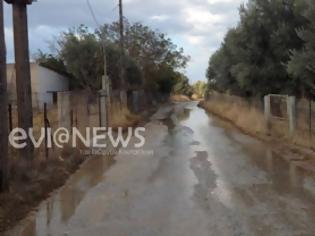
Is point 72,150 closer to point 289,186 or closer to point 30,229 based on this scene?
point 289,186

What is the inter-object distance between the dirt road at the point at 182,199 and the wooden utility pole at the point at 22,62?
1633mm

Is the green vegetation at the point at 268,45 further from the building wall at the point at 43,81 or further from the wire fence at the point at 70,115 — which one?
the building wall at the point at 43,81

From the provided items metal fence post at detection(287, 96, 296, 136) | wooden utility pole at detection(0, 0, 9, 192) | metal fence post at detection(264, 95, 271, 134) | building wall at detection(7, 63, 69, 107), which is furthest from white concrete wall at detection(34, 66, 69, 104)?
wooden utility pole at detection(0, 0, 9, 192)

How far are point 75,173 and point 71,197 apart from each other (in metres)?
3.22

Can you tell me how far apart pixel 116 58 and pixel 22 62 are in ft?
113

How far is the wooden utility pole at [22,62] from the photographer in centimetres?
1183

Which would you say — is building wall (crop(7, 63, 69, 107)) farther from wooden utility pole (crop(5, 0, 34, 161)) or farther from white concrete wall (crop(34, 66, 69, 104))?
wooden utility pole (crop(5, 0, 34, 161))

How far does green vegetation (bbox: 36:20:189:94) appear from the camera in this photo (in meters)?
46.5

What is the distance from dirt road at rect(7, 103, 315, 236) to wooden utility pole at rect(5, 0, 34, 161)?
5.36ft

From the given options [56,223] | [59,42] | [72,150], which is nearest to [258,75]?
[72,150]

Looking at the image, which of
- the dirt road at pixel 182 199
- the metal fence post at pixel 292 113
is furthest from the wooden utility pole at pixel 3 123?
the metal fence post at pixel 292 113

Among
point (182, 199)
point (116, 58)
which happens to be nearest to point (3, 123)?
point (182, 199)

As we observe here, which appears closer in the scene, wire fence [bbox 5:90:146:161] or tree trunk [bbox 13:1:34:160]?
tree trunk [bbox 13:1:34:160]

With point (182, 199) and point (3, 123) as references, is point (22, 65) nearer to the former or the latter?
point (3, 123)
